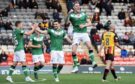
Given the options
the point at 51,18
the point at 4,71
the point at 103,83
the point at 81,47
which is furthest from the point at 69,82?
the point at 51,18

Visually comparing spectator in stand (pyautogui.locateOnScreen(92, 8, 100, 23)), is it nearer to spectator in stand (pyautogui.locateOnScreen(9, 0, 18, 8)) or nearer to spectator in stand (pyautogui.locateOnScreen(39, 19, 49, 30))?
spectator in stand (pyautogui.locateOnScreen(39, 19, 49, 30))

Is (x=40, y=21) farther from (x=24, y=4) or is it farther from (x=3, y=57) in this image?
(x=3, y=57)

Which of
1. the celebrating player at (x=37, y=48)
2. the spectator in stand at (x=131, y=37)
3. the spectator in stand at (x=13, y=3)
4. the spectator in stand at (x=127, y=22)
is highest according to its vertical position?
the celebrating player at (x=37, y=48)

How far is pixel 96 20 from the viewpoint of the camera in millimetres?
38062

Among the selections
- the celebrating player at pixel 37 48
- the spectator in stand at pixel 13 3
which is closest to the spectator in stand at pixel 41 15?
the spectator in stand at pixel 13 3

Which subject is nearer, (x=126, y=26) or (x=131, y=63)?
(x=131, y=63)

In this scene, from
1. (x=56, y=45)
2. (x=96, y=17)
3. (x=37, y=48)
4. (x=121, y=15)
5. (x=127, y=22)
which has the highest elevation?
(x=56, y=45)

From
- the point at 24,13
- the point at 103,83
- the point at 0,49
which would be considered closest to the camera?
the point at 103,83

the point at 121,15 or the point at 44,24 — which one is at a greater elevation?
the point at 44,24

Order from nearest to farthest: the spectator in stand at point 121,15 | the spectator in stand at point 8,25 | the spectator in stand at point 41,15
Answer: the spectator in stand at point 8,25, the spectator in stand at point 41,15, the spectator in stand at point 121,15

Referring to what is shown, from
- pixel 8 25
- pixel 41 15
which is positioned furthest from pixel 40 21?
pixel 8 25

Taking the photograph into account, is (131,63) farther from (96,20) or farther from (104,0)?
(104,0)

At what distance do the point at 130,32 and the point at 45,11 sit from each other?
598 centimetres

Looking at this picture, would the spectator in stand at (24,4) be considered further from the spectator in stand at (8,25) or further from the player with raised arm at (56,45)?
the player with raised arm at (56,45)
